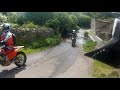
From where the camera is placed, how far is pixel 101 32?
43.4 feet

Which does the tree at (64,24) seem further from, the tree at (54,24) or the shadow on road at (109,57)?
the shadow on road at (109,57)

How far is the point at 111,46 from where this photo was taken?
10938 millimetres

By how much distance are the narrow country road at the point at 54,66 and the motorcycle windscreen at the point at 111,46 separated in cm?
50

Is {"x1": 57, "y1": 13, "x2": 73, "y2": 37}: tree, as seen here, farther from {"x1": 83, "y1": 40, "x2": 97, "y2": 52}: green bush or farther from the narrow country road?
{"x1": 83, "y1": 40, "x2": 97, "y2": 52}: green bush

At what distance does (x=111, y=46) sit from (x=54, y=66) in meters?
2.94

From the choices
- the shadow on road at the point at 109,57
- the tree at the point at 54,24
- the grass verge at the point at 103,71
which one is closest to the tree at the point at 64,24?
the tree at the point at 54,24

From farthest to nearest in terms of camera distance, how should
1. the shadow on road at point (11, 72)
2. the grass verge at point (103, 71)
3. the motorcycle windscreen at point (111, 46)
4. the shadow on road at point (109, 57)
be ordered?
1. the motorcycle windscreen at point (111, 46)
2. the shadow on road at point (109, 57)
3. the grass verge at point (103, 71)
4. the shadow on road at point (11, 72)

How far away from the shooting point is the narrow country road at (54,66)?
8.16m

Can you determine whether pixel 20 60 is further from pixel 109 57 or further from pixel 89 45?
pixel 89 45

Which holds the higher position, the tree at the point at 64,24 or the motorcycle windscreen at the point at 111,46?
the tree at the point at 64,24

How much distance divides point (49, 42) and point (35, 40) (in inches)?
27.1

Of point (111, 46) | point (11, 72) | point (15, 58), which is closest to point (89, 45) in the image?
point (111, 46)
